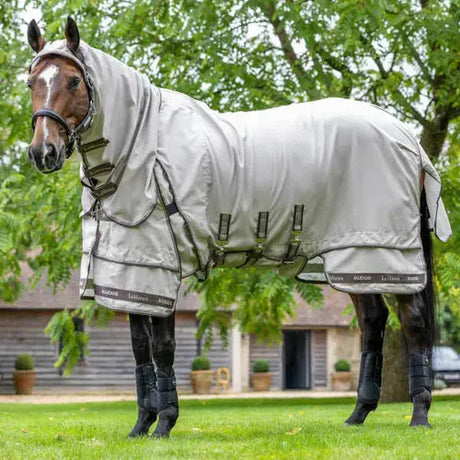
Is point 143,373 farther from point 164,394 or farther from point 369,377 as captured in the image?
point 369,377

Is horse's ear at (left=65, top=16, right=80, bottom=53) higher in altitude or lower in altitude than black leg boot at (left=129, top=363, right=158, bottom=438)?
higher

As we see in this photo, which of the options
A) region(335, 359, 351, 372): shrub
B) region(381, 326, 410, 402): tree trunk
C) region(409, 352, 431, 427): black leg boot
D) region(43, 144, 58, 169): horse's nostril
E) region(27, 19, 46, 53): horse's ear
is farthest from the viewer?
region(335, 359, 351, 372): shrub

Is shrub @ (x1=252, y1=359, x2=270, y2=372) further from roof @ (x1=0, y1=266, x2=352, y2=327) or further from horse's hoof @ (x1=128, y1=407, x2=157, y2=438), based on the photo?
horse's hoof @ (x1=128, y1=407, x2=157, y2=438)

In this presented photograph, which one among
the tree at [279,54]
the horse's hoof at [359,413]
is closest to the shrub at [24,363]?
the tree at [279,54]

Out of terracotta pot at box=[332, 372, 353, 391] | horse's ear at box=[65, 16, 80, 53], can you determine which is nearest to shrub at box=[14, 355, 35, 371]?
terracotta pot at box=[332, 372, 353, 391]

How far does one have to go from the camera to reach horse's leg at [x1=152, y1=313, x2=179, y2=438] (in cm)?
627

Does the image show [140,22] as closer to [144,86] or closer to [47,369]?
[144,86]

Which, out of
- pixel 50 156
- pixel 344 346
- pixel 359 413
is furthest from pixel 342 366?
pixel 50 156

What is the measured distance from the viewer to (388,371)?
17.1 metres

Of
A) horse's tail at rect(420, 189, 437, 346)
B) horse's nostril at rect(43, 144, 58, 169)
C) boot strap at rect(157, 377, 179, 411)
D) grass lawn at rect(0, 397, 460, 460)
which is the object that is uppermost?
horse's nostril at rect(43, 144, 58, 169)

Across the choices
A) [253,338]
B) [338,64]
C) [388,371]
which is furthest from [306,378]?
[338,64]

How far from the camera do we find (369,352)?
7230 mm

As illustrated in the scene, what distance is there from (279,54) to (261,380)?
1969 cm

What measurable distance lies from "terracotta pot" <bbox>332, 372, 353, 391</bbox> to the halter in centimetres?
3039
